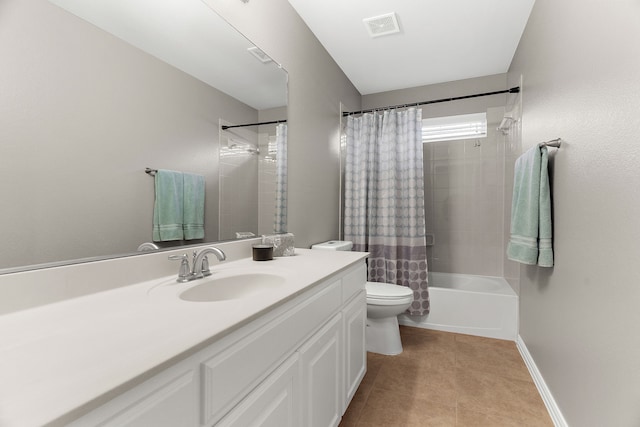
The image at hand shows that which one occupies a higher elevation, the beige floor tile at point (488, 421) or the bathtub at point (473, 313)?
the bathtub at point (473, 313)

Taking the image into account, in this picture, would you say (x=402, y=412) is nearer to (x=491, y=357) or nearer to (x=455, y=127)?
(x=491, y=357)

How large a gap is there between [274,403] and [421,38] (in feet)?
8.45

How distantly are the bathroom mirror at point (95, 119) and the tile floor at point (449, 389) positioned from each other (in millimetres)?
1298

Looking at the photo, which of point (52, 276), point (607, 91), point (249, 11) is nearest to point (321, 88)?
point (249, 11)

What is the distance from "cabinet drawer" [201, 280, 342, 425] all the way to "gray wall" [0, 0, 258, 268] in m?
0.59

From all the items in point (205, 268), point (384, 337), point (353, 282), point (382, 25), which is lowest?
point (384, 337)

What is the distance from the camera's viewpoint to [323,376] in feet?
3.89

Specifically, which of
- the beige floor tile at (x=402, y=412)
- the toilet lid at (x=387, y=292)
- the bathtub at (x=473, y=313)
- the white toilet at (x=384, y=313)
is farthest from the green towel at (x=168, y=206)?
the bathtub at (x=473, y=313)

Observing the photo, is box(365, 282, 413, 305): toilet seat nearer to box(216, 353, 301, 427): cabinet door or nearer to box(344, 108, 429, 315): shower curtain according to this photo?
box(344, 108, 429, 315): shower curtain

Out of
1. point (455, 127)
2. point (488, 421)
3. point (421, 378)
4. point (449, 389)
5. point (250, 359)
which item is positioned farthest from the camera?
point (455, 127)

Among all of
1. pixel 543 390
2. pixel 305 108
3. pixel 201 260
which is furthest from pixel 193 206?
pixel 543 390

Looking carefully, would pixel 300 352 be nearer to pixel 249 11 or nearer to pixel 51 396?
pixel 51 396

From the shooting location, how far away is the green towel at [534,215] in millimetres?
1561

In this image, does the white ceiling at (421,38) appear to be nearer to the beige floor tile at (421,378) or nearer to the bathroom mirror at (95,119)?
the bathroom mirror at (95,119)
